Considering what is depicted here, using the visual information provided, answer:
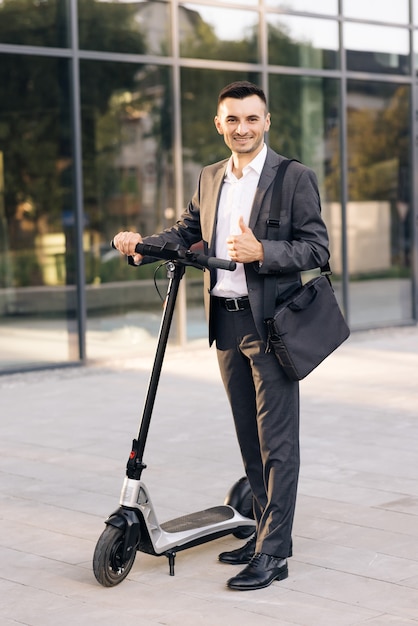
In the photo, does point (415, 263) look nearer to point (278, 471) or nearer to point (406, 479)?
point (406, 479)

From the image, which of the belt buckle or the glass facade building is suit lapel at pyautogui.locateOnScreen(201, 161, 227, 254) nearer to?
the belt buckle

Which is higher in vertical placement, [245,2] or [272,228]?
[245,2]

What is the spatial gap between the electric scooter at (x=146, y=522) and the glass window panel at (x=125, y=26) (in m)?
7.14

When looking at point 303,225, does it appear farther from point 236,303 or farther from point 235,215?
point 236,303

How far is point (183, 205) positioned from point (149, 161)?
58 cm

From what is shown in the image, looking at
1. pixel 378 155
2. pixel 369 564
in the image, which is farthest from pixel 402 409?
pixel 378 155

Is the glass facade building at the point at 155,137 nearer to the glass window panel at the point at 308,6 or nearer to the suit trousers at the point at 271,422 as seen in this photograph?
the glass window panel at the point at 308,6

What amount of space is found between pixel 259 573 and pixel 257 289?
111 cm

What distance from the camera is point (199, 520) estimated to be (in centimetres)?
501

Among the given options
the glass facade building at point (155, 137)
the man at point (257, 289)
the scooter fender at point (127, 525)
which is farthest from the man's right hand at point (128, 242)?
the glass facade building at point (155, 137)

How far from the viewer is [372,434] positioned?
305 inches

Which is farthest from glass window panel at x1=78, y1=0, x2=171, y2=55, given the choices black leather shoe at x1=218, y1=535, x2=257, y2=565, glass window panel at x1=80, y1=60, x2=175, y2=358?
black leather shoe at x1=218, y1=535, x2=257, y2=565

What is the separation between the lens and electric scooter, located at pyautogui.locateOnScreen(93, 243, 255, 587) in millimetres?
4531

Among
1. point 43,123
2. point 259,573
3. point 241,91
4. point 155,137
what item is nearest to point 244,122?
point 241,91
